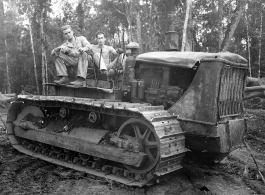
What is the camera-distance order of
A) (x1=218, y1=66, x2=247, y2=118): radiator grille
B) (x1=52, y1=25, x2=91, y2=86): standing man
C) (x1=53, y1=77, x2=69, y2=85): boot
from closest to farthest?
(x1=218, y1=66, x2=247, y2=118): radiator grille < (x1=52, y1=25, x2=91, y2=86): standing man < (x1=53, y1=77, x2=69, y2=85): boot

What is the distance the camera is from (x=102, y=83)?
6.40 m

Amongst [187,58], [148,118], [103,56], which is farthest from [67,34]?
[148,118]

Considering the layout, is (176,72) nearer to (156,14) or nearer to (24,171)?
Answer: (24,171)

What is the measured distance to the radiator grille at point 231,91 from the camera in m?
4.91

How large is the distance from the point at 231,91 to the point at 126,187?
8.05ft

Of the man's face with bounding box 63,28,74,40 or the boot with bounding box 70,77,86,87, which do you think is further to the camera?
the man's face with bounding box 63,28,74,40

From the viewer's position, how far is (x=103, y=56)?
23.9 feet

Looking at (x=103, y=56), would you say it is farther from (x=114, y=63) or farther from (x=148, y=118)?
(x=148, y=118)

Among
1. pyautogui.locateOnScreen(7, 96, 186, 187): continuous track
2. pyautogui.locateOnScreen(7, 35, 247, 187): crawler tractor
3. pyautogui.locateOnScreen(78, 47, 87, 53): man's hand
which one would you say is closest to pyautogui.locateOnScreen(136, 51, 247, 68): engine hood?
pyautogui.locateOnScreen(7, 35, 247, 187): crawler tractor

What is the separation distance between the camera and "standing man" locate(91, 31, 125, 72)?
6.60 metres

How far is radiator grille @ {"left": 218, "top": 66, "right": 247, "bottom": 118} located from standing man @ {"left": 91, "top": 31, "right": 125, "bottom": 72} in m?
2.53

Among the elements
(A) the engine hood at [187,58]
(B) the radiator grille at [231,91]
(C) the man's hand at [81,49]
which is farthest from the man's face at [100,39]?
(B) the radiator grille at [231,91]

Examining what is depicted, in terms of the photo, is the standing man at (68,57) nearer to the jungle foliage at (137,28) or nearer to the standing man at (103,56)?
the standing man at (103,56)

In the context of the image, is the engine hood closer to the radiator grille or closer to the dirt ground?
the radiator grille
